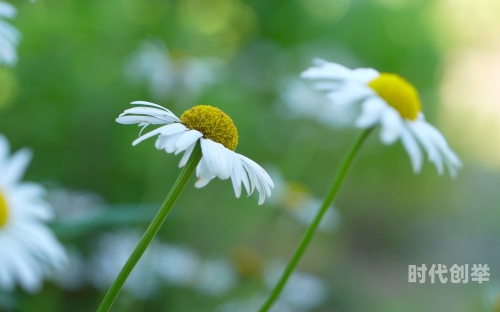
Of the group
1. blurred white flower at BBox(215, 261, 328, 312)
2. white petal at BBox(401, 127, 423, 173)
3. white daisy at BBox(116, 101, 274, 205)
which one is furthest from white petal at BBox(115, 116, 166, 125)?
blurred white flower at BBox(215, 261, 328, 312)

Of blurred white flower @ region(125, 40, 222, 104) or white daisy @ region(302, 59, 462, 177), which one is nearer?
white daisy @ region(302, 59, 462, 177)

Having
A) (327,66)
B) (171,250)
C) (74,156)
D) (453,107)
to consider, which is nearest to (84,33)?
(74,156)

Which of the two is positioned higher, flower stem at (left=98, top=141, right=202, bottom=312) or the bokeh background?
the bokeh background

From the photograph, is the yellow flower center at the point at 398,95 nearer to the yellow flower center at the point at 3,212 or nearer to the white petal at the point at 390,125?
the white petal at the point at 390,125

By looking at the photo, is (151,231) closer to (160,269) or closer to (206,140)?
(206,140)

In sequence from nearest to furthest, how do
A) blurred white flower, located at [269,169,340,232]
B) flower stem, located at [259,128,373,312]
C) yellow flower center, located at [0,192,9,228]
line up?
1. flower stem, located at [259,128,373,312]
2. yellow flower center, located at [0,192,9,228]
3. blurred white flower, located at [269,169,340,232]

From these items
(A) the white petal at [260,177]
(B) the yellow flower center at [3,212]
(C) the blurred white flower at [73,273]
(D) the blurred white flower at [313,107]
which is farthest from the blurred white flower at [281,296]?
(A) the white petal at [260,177]

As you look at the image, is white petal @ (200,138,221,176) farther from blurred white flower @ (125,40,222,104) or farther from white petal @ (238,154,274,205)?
blurred white flower @ (125,40,222,104)
